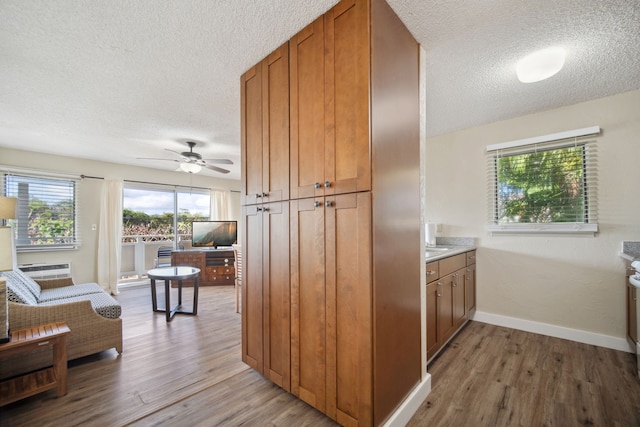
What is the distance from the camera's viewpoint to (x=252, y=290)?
2062 millimetres

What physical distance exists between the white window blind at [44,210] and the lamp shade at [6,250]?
362 cm

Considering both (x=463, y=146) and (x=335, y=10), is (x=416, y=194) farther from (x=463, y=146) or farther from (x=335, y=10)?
(x=463, y=146)

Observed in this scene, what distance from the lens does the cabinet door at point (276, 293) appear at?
5.81 feet

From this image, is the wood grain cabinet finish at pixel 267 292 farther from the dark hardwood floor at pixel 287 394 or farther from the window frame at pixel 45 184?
the window frame at pixel 45 184

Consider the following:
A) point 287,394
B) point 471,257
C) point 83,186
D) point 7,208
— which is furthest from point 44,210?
point 471,257

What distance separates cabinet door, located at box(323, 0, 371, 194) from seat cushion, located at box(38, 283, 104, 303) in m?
3.21

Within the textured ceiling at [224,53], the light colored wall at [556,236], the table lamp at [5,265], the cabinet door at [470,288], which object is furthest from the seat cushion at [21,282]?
the light colored wall at [556,236]

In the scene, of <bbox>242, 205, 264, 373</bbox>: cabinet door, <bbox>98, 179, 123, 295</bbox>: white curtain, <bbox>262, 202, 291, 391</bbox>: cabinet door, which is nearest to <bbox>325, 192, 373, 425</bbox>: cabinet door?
<bbox>262, 202, 291, 391</bbox>: cabinet door

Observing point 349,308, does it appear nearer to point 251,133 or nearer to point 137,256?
point 251,133

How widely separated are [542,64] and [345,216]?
1900 millimetres

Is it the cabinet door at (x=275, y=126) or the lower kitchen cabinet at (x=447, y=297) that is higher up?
the cabinet door at (x=275, y=126)

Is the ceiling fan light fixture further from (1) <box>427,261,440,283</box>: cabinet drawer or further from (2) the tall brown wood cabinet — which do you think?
(1) <box>427,261,440,283</box>: cabinet drawer

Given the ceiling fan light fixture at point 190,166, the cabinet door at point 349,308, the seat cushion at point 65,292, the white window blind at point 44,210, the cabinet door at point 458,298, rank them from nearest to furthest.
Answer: the cabinet door at point 349,308
the cabinet door at point 458,298
the seat cushion at point 65,292
the ceiling fan light fixture at point 190,166
the white window blind at point 44,210

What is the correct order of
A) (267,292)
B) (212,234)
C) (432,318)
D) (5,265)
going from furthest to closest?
1. (212,234)
2. (432,318)
3. (267,292)
4. (5,265)
